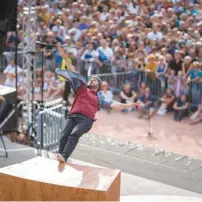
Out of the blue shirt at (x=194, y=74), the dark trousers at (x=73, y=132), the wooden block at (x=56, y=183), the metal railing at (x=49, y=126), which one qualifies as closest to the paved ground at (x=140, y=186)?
the metal railing at (x=49, y=126)

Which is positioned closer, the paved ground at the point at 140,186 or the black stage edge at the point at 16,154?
the paved ground at the point at 140,186

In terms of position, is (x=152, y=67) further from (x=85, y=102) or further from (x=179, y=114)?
(x=85, y=102)

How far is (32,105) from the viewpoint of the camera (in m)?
10.7

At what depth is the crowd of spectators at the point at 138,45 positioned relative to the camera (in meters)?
11.7

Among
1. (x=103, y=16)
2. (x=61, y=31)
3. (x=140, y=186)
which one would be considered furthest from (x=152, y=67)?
(x=140, y=186)

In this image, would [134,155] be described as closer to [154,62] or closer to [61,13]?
[154,62]

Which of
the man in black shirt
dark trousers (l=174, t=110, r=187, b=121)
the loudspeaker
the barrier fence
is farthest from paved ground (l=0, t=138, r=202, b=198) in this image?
the man in black shirt

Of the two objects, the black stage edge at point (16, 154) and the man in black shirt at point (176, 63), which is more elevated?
the man in black shirt at point (176, 63)

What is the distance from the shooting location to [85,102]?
22.6 ft

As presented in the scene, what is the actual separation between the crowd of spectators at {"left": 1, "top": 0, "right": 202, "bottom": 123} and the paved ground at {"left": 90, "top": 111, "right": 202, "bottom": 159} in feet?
1.12

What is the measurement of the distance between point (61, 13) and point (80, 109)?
27.1ft

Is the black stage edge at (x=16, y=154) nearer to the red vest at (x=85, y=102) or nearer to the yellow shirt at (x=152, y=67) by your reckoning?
the red vest at (x=85, y=102)

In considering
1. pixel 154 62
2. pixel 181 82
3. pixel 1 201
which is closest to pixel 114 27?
pixel 154 62

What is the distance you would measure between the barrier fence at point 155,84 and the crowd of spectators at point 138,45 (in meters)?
0.02
